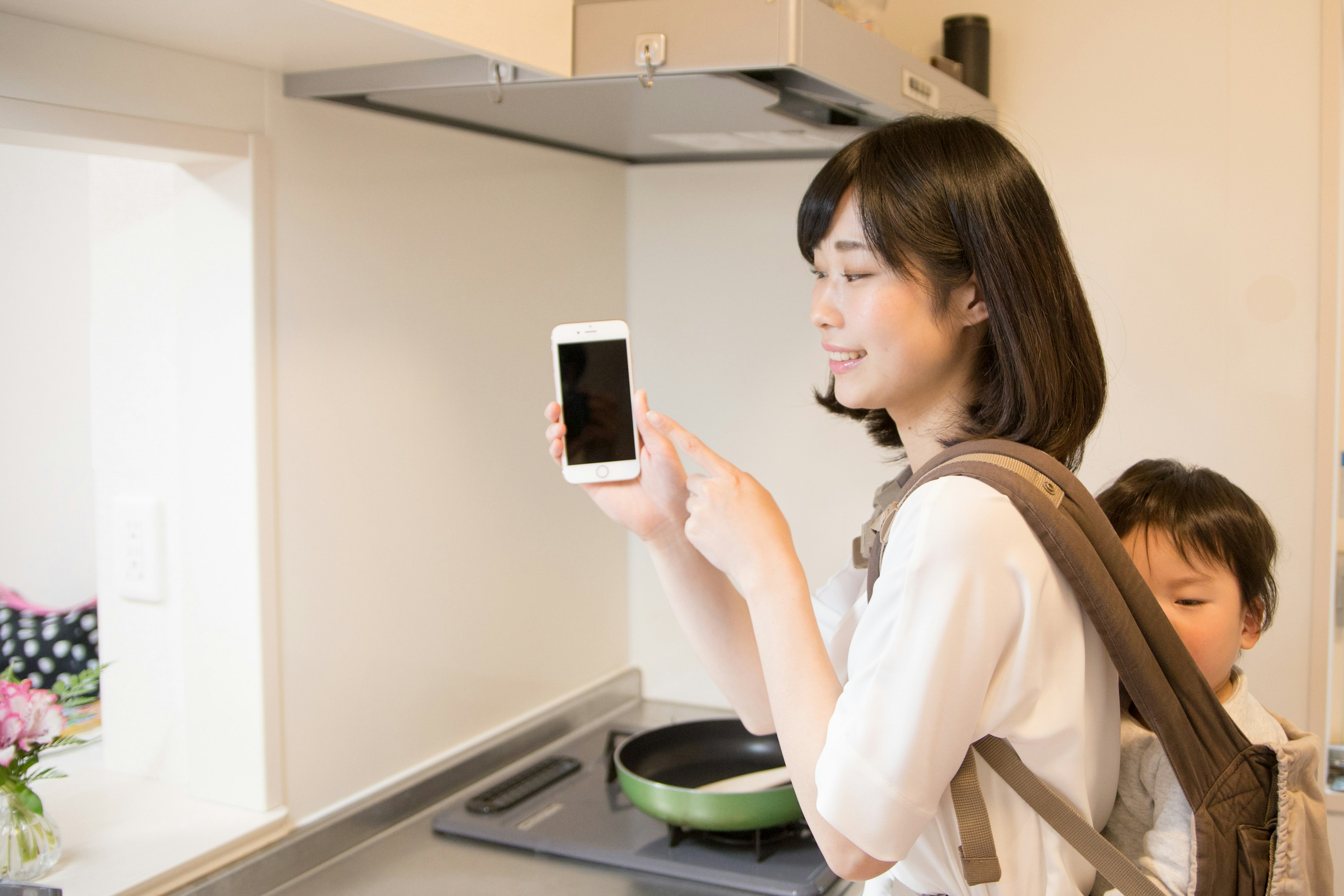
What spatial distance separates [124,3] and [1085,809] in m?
0.94

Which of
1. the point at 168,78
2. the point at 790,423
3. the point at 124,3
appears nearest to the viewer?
the point at 124,3

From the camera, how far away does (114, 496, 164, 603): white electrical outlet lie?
49.8 inches

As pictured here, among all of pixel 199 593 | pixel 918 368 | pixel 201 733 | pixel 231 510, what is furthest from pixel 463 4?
pixel 201 733

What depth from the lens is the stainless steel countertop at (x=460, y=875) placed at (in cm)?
Answer: 125

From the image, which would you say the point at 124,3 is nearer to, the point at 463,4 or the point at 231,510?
the point at 463,4

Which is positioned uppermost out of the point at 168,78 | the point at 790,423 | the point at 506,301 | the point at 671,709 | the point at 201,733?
the point at 168,78

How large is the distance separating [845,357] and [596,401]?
0.30 m

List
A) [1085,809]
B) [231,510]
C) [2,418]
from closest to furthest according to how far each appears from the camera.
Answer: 1. [1085,809]
2. [231,510]
3. [2,418]

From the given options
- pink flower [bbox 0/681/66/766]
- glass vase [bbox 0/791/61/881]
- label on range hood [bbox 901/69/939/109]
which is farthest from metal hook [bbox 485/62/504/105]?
glass vase [bbox 0/791/61/881]

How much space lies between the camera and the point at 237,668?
1.23 meters

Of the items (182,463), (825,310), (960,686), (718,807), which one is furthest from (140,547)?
(960,686)

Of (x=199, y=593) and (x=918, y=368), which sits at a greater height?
(x=918, y=368)

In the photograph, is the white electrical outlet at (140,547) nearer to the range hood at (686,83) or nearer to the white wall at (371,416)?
the white wall at (371,416)

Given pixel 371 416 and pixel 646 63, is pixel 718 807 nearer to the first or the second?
pixel 371 416
